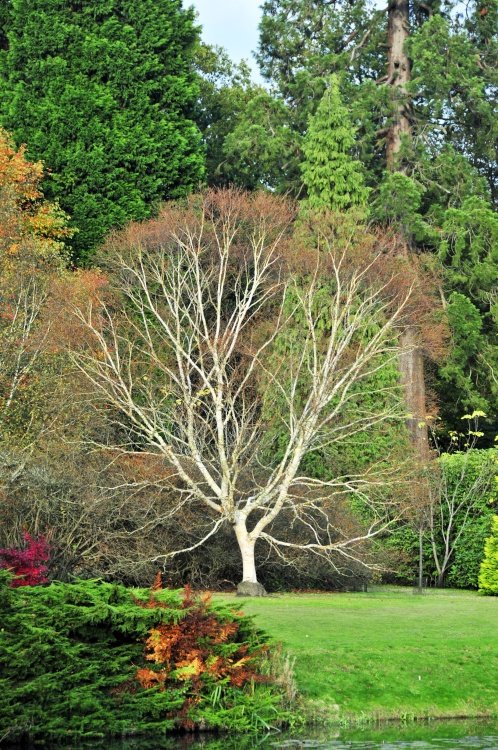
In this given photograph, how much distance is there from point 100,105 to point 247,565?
64.0 ft

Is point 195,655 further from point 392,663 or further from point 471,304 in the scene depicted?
point 471,304

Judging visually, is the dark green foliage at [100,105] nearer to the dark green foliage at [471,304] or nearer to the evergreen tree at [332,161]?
the evergreen tree at [332,161]

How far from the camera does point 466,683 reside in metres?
15.4

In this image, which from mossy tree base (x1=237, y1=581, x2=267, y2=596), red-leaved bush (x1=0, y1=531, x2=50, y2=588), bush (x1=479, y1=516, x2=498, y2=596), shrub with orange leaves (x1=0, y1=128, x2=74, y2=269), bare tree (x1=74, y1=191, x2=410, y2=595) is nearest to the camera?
red-leaved bush (x1=0, y1=531, x2=50, y2=588)

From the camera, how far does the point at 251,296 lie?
23.2m

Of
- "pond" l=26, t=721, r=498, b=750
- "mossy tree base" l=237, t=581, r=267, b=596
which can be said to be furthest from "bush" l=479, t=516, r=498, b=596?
"pond" l=26, t=721, r=498, b=750

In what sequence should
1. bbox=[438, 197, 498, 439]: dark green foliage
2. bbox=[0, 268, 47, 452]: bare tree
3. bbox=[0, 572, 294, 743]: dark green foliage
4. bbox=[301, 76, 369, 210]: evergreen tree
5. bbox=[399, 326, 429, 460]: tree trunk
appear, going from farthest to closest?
bbox=[438, 197, 498, 439]: dark green foliage
bbox=[301, 76, 369, 210]: evergreen tree
bbox=[399, 326, 429, 460]: tree trunk
bbox=[0, 268, 47, 452]: bare tree
bbox=[0, 572, 294, 743]: dark green foliage

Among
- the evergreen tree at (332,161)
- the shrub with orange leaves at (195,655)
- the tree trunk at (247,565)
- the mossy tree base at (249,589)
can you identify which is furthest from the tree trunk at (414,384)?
the shrub with orange leaves at (195,655)

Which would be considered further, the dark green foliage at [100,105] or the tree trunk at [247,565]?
the dark green foliage at [100,105]

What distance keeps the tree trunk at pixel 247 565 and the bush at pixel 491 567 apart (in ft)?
17.1

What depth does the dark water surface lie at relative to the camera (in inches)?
526

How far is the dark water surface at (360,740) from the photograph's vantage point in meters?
13.4

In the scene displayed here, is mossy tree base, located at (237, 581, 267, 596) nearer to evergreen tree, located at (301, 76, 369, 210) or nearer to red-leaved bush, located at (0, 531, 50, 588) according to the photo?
red-leaved bush, located at (0, 531, 50, 588)

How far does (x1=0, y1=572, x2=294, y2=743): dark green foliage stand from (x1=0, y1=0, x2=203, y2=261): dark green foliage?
22491 millimetres
